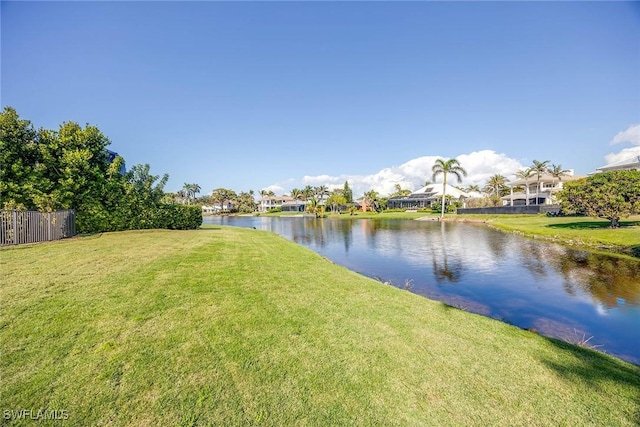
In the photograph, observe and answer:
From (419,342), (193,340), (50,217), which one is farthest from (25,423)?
(50,217)

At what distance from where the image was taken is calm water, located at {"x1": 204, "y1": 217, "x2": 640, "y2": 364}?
8.81 meters

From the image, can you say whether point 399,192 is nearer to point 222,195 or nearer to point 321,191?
point 321,191

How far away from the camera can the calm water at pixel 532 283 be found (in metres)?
8.81

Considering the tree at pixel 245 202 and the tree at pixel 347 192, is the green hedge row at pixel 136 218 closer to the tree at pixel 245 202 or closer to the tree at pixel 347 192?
the tree at pixel 347 192

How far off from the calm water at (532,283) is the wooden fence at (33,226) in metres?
15.6

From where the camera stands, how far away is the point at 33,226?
13508 millimetres

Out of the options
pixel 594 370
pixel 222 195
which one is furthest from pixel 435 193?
pixel 594 370

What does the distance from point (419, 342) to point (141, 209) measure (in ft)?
72.6

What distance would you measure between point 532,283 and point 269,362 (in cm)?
1395

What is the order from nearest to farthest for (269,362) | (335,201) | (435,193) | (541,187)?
(269,362) < (541,187) < (435,193) < (335,201)

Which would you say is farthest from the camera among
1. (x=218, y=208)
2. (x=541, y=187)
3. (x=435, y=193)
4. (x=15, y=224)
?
(x=218, y=208)

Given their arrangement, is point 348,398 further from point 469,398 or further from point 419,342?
point 419,342

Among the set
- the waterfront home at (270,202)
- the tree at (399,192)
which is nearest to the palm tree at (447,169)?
the tree at (399,192)

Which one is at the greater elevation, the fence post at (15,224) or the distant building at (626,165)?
the distant building at (626,165)
